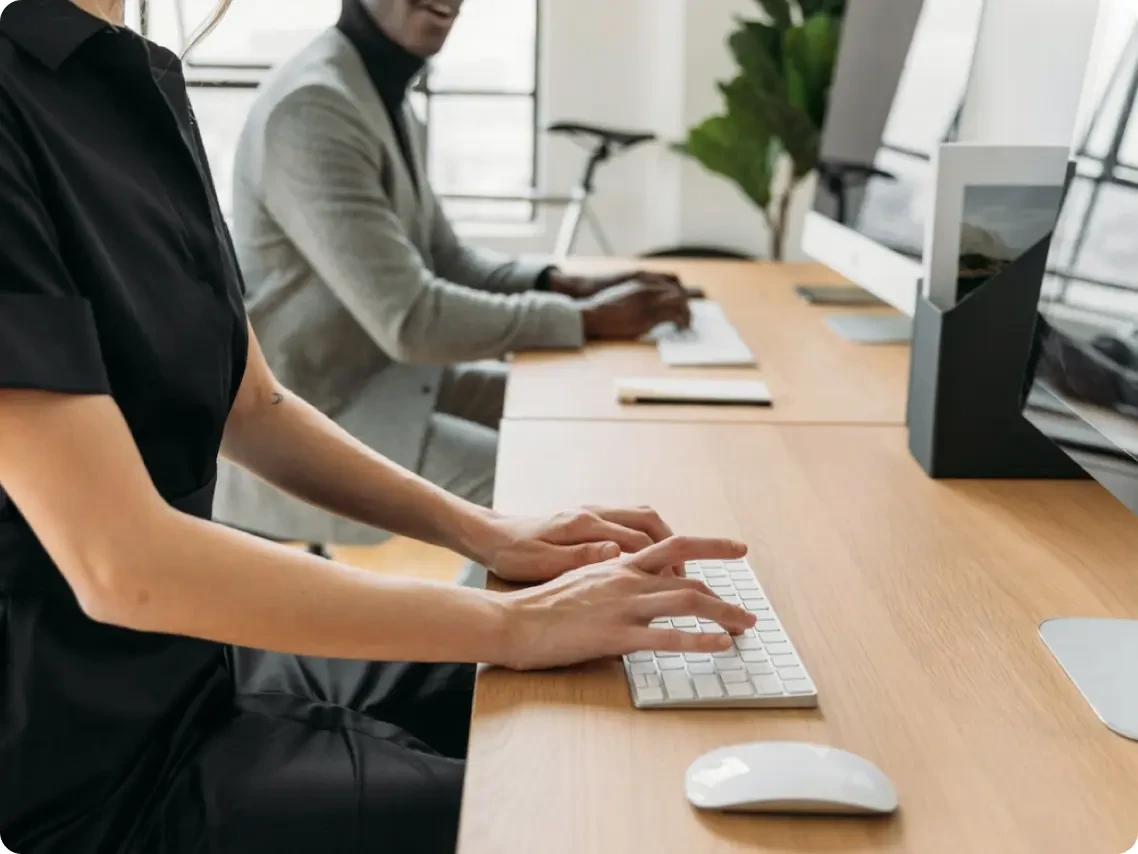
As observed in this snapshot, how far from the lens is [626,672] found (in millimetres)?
811

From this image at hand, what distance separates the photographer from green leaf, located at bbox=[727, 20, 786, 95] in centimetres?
251

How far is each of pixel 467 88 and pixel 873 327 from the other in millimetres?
2588

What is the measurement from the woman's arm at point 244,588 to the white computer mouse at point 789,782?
0.44ft

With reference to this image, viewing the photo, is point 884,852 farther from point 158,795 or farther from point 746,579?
point 158,795

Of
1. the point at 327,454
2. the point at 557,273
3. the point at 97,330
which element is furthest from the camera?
the point at 557,273

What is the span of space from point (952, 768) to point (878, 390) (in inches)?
35.8

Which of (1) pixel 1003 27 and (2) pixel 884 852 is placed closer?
(2) pixel 884 852

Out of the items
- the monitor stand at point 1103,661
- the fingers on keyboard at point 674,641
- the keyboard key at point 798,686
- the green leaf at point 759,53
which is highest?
the green leaf at point 759,53

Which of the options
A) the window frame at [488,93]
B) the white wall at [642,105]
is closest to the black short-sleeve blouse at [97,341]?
the white wall at [642,105]

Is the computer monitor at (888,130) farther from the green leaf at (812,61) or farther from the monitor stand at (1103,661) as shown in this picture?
the monitor stand at (1103,661)

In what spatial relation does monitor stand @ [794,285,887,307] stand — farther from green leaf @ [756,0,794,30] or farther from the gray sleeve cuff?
green leaf @ [756,0,794,30]

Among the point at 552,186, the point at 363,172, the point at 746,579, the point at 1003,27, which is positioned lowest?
the point at 552,186

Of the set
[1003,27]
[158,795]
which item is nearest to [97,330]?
[158,795]

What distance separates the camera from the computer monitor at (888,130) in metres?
1.64
